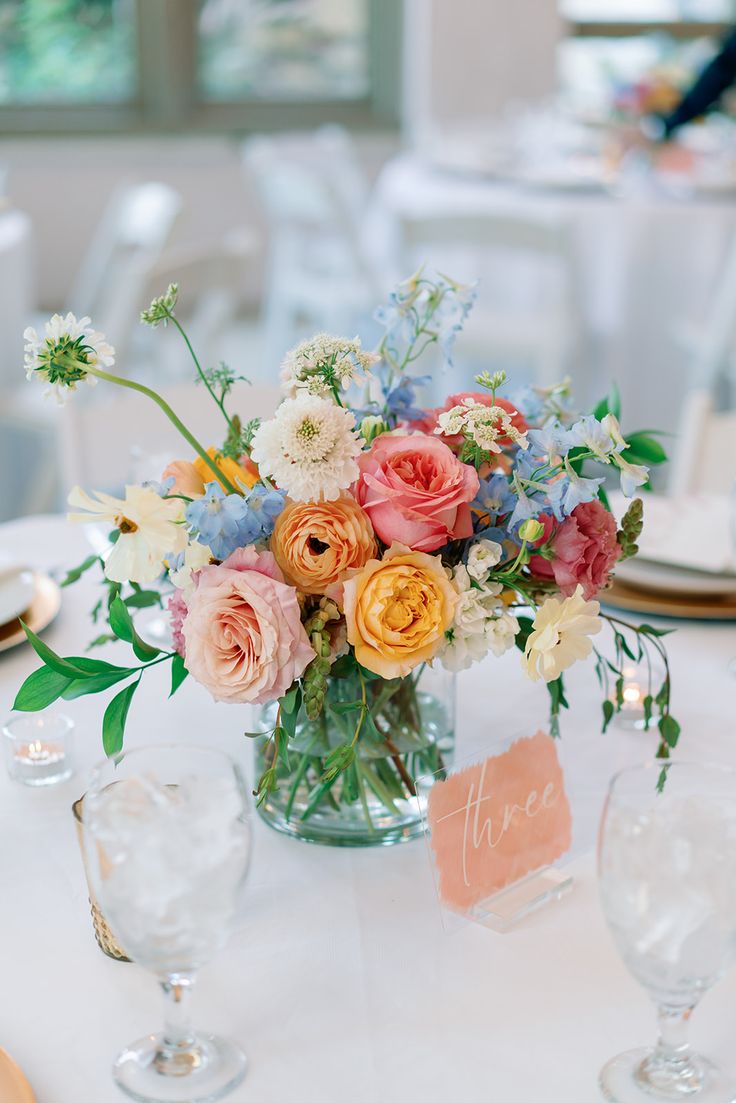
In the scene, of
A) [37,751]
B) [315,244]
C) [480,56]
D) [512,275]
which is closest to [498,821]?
[37,751]

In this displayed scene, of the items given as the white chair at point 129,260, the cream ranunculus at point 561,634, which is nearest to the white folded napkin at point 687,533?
the cream ranunculus at point 561,634

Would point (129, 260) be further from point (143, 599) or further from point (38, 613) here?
point (143, 599)

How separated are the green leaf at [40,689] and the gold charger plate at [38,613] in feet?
1.22

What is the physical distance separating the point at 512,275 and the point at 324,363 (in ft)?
9.41

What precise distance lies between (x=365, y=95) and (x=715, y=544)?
5.25m

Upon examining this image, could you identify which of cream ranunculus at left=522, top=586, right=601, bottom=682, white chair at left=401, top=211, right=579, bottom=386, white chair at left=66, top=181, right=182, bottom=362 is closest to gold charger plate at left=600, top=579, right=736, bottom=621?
cream ranunculus at left=522, top=586, right=601, bottom=682

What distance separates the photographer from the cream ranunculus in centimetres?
80

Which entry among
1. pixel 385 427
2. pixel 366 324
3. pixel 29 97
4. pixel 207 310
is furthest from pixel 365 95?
pixel 385 427

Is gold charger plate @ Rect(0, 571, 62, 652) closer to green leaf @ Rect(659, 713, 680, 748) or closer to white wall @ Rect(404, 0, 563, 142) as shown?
green leaf @ Rect(659, 713, 680, 748)

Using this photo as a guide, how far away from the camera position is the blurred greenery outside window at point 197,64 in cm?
585

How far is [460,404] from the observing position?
2.93ft

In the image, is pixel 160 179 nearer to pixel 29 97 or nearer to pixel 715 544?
pixel 29 97

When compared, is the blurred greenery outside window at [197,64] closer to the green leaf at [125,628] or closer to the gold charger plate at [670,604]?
the gold charger plate at [670,604]

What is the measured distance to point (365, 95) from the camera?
6.23 m
